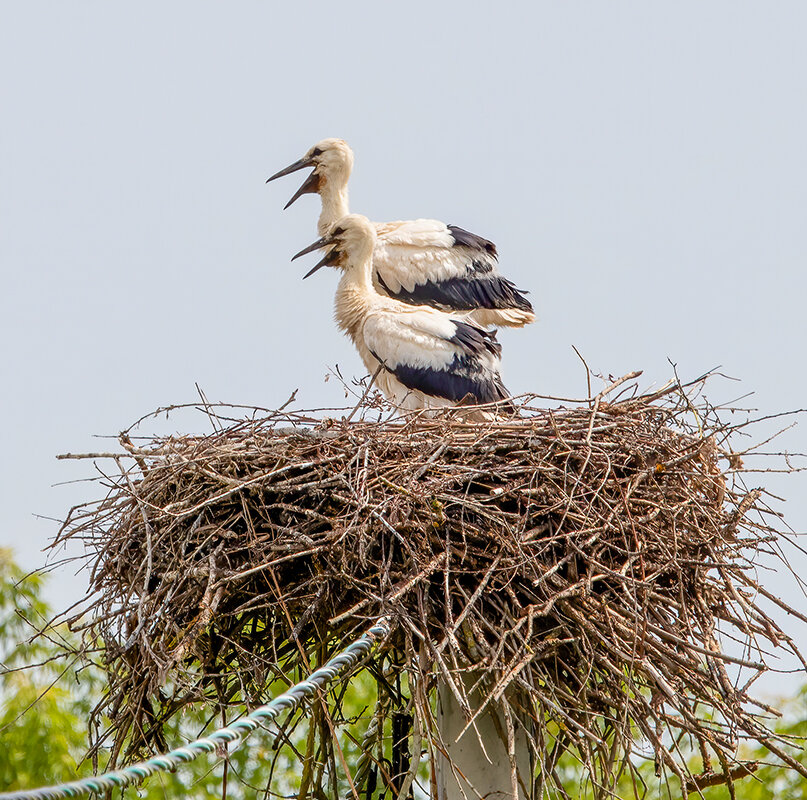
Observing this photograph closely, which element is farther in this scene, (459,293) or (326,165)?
(326,165)

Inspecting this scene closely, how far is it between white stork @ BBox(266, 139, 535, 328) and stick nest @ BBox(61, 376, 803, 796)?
2.84 m

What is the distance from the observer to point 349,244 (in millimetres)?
6820

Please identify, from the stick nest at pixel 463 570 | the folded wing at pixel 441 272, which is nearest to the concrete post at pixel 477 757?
the stick nest at pixel 463 570

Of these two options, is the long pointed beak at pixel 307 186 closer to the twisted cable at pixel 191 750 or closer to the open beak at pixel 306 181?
the open beak at pixel 306 181

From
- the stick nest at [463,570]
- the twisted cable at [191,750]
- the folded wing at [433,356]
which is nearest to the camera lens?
the twisted cable at [191,750]

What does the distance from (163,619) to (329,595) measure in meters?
0.60

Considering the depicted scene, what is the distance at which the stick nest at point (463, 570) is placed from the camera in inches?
163

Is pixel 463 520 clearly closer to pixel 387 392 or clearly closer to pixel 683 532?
pixel 683 532

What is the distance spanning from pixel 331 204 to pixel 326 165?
0.97 ft

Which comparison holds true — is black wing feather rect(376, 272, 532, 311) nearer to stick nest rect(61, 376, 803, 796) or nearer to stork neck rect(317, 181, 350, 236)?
stork neck rect(317, 181, 350, 236)

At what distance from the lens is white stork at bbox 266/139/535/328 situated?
25.1ft

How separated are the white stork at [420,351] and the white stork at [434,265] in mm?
906

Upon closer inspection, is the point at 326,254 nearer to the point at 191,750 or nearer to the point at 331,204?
the point at 331,204

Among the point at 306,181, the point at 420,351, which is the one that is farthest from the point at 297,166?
the point at 420,351
